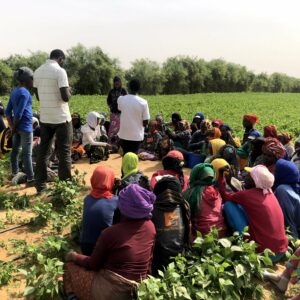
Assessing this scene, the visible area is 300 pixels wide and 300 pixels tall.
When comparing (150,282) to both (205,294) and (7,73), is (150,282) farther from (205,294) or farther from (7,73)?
(7,73)

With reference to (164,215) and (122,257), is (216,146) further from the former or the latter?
(122,257)

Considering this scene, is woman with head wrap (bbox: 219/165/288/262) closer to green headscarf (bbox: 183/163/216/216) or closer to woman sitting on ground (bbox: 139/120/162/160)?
green headscarf (bbox: 183/163/216/216)

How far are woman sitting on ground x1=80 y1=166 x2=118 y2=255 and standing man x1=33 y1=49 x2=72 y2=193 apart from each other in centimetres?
189

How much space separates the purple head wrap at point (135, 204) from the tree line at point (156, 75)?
4063cm

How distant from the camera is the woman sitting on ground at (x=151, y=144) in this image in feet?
27.4

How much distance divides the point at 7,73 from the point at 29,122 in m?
37.3

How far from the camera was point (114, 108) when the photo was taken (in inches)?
338

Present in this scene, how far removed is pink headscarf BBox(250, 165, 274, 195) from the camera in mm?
3672

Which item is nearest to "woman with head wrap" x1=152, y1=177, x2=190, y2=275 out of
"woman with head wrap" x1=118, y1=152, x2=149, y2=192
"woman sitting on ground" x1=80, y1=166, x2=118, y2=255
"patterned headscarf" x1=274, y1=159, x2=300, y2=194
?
"woman sitting on ground" x1=80, y1=166, x2=118, y2=255

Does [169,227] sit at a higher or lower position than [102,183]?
lower

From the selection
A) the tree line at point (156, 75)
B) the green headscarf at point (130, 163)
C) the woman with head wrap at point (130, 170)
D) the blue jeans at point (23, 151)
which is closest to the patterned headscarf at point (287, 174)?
the woman with head wrap at point (130, 170)

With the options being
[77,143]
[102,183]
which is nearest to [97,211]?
[102,183]

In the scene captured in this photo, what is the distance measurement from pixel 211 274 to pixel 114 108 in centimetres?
605

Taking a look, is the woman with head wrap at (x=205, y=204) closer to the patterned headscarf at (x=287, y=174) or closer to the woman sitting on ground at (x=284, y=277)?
the woman sitting on ground at (x=284, y=277)
